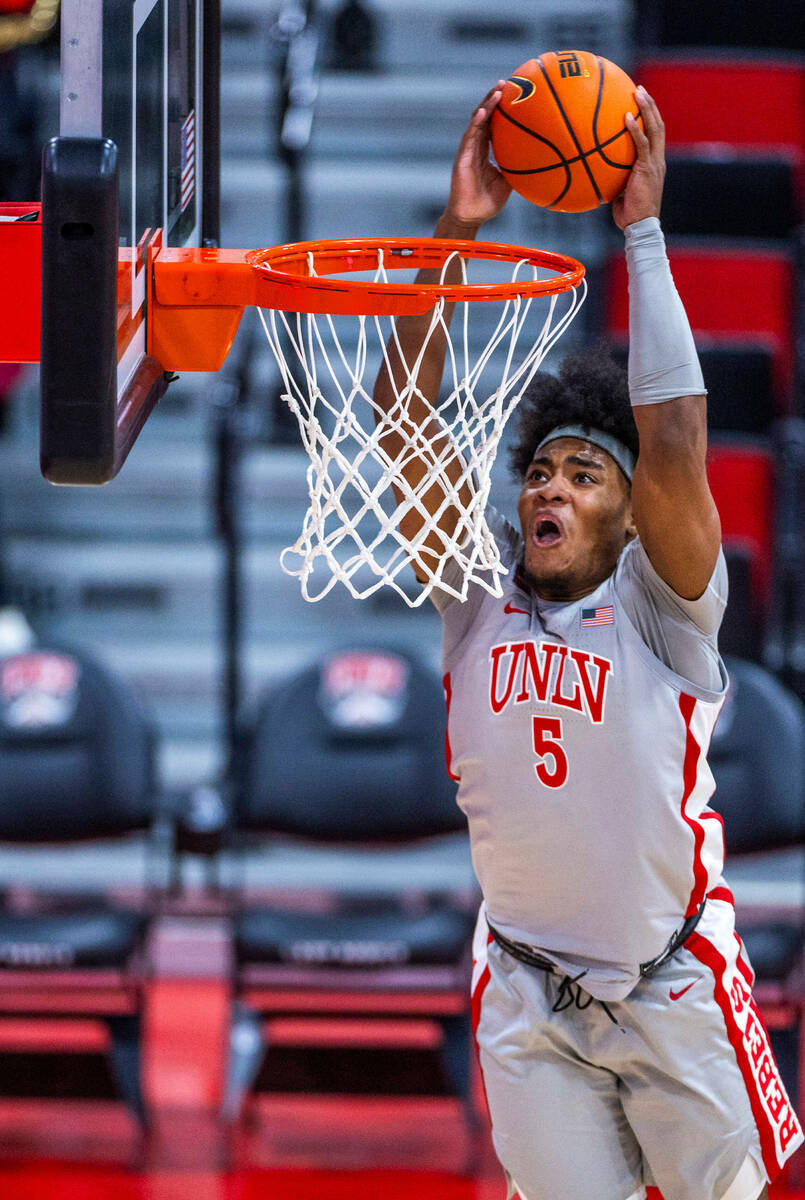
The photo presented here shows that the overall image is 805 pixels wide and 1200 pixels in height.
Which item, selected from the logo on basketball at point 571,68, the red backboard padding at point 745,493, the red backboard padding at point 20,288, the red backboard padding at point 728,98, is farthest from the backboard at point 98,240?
the red backboard padding at point 728,98

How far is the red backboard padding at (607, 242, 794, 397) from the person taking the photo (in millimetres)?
6766

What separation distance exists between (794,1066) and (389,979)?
1153mm

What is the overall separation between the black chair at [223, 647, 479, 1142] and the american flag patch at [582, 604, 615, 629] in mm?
1847

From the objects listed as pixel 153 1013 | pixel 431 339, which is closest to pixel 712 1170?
pixel 431 339

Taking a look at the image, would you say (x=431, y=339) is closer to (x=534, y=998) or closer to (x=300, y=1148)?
(x=534, y=998)

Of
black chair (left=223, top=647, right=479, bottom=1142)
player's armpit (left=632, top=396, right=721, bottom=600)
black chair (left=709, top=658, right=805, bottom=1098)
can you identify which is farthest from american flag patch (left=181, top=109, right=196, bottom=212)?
black chair (left=709, top=658, right=805, bottom=1098)

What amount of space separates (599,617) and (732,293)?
165 inches

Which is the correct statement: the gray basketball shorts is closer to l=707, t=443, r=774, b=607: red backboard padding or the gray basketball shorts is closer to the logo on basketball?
the logo on basketball

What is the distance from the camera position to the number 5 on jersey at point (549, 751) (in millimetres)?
2918

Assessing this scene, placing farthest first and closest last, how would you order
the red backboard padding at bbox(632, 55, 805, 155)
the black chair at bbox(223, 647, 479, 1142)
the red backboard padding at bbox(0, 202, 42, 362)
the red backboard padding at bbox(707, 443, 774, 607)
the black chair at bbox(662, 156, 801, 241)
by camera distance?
the red backboard padding at bbox(632, 55, 805, 155)
the black chair at bbox(662, 156, 801, 241)
the red backboard padding at bbox(707, 443, 774, 607)
the black chair at bbox(223, 647, 479, 1142)
the red backboard padding at bbox(0, 202, 42, 362)

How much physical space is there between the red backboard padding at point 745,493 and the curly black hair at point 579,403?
10.1 feet

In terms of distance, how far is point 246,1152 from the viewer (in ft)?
14.6

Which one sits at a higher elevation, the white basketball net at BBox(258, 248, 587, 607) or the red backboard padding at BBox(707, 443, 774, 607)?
the white basketball net at BBox(258, 248, 587, 607)

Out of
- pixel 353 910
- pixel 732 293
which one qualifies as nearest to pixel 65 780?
pixel 353 910
